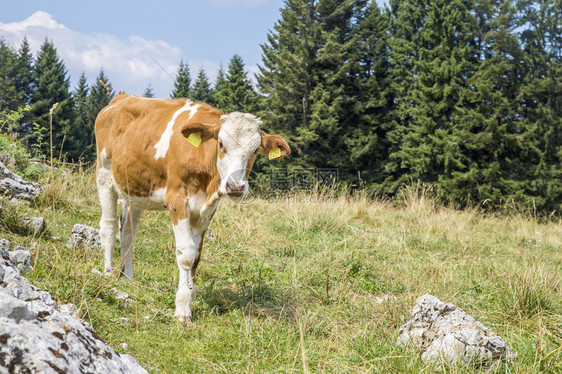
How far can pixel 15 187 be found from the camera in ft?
20.5

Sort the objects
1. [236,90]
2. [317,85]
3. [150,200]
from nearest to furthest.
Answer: [150,200] < [317,85] < [236,90]

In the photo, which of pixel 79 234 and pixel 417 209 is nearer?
pixel 79 234

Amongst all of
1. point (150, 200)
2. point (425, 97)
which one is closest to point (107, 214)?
point (150, 200)

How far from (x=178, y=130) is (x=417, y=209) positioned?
21.7ft

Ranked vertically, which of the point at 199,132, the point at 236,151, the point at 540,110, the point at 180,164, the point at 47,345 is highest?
the point at 540,110

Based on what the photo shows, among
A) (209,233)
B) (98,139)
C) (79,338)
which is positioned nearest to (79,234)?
(98,139)

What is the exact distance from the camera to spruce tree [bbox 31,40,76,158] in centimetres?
4319

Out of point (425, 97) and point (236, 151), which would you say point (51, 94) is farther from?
point (236, 151)

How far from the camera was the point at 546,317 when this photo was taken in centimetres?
359

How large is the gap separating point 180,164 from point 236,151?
0.62 meters

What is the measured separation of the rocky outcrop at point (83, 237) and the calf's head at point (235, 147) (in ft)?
7.66

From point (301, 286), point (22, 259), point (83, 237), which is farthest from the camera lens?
point (83, 237)

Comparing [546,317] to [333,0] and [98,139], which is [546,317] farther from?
[333,0]

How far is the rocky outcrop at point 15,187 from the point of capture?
6082mm
